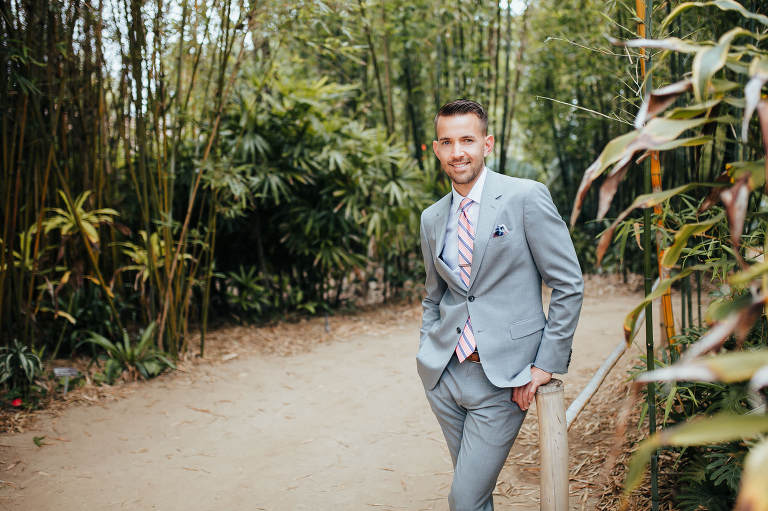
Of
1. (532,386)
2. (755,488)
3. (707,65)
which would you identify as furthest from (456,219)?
(755,488)

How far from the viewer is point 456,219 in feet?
5.31

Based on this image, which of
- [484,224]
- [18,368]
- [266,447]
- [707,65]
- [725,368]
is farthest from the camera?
[18,368]

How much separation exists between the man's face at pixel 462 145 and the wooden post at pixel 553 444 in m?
0.58

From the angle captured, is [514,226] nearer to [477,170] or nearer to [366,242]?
[477,170]

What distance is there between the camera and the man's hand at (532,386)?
1417mm

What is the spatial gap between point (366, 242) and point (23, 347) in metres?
2.67

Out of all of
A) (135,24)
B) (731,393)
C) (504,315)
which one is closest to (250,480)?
(504,315)

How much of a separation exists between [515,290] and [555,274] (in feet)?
0.37

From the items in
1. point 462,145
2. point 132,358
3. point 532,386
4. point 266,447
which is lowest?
point 266,447

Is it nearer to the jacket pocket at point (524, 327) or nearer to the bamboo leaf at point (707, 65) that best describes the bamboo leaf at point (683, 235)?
the bamboo leaf at point (707, 65)

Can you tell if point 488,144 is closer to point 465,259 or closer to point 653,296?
point 465,259

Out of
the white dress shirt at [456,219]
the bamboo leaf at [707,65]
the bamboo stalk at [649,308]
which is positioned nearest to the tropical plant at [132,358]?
the white dress shirt at [456,219]

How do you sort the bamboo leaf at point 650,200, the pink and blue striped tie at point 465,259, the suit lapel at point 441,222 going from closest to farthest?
the bamboo leaf at point 650,200 < the pink and blue striped tie at point 465,259 < the suit lapel at point 441,222

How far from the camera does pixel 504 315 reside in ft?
4.81
